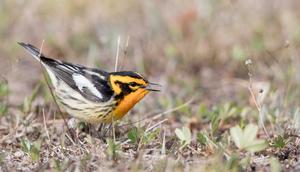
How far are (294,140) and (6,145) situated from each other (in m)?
2.07

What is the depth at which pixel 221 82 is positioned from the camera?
6.73 meters

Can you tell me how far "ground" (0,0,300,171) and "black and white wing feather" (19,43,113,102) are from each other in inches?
11.2

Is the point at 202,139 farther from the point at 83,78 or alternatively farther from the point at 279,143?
the point at 83,78

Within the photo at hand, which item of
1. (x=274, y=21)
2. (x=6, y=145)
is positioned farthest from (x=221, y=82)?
(x=6, y=145)

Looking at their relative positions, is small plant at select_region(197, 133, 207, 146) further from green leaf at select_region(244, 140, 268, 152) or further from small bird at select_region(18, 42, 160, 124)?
small bird at select_region(18, 42, 160, 124)

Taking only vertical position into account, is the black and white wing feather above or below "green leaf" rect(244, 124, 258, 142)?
above

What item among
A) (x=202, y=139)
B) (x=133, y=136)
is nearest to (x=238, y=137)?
(x=202, y=139)

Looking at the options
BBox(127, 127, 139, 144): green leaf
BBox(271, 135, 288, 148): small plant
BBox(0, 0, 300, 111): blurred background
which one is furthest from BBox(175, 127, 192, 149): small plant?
BBox(0, 0, 300, 111): blurred background

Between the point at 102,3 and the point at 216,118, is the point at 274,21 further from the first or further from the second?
the point at 216,118

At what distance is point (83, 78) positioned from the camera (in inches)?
195

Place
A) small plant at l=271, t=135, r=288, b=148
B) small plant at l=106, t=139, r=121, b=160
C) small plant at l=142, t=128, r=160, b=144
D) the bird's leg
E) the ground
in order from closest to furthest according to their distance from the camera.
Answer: small plant at l=106, t=139, r=121, b=160, the ground, small plant at l=271, t=135, r=288, b=148, small plant at l=142, t=128, r=160, b=144, the bird's leg

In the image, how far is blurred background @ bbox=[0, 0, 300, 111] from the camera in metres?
6.59

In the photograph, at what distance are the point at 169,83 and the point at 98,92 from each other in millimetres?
1808

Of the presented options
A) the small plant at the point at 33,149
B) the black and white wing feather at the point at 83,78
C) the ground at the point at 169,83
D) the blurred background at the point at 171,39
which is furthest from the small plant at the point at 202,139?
the blurred background at the point at 171,39
